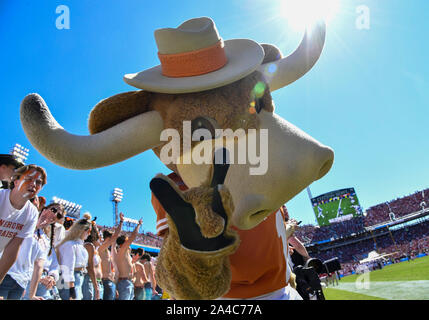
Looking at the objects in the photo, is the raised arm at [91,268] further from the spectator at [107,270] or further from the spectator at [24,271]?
the spectator at [24,271]

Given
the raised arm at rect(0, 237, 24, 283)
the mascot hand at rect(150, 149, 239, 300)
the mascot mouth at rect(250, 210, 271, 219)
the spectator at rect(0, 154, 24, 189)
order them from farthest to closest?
the spectator at rect(0, 154, 24, 189)
the raised arm at rect(0, 237, 24, 283)
the mascot mouth at rect(250, 210, 271, 219)
the mascot hand at rect(150, 149, 239, 300)

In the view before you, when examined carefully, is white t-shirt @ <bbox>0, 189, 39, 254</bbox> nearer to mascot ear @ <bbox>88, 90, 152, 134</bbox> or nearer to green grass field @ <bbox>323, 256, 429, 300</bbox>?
mascot ear @ <bbox>88, 90, 152, 134</bbox>

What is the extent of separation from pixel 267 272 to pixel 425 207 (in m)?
37.1

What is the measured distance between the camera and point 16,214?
96.9 inches

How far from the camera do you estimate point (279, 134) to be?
1089 mm

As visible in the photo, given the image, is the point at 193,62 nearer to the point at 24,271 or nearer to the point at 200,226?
the point at 200,226

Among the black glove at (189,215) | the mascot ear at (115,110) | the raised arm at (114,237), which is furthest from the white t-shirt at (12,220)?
the black glove at (189,215)

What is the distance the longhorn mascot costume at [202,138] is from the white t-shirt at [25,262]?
7.18 ft

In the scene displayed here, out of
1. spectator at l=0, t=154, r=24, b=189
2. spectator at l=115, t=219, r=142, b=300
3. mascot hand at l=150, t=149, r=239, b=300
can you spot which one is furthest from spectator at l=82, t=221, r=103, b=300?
mascot hand at l=150, t=149, r=239, b=300

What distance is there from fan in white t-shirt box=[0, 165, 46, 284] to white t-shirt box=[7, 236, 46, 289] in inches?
6.3

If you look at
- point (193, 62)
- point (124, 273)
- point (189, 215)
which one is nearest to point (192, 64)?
point (193, 62)

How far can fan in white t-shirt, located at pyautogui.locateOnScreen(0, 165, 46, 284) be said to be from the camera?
7.83 ft
